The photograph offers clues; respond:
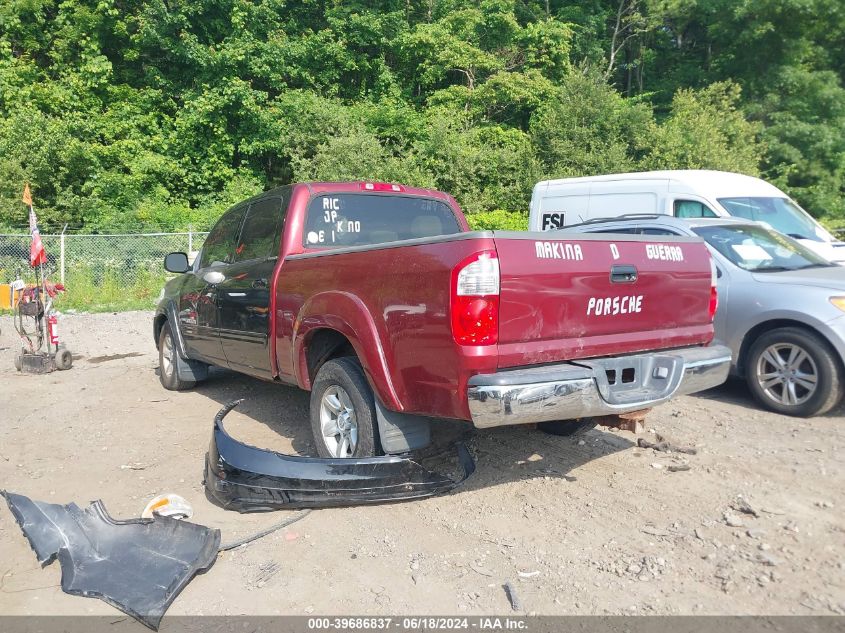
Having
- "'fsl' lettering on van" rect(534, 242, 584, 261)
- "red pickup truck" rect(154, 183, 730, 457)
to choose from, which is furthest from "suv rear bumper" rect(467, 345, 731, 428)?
"'fsl' lettering on van" rect(534, 242, 584, 261)

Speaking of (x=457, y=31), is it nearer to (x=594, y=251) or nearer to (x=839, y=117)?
(x=839, y=117)

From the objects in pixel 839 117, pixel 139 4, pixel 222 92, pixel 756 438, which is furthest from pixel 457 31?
pixel 756 438

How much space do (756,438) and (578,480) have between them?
1765 mm

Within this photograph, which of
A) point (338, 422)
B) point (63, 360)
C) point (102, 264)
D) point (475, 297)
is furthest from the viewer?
point (102, 264)

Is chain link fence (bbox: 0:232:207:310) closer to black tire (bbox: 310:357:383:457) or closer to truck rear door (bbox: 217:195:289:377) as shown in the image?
truck rear door (bbox: 217:195:289:377)

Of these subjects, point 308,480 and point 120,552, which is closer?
point 120,552

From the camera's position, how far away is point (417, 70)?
2770 cm

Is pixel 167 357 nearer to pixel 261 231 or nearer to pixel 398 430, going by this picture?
pixel 261 231

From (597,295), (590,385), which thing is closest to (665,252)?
(597,295)

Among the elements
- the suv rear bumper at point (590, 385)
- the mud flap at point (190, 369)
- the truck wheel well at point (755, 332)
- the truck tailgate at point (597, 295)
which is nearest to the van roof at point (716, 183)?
the truck wheel well at point (755, 332)

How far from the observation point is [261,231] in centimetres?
570

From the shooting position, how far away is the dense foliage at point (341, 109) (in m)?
22.2

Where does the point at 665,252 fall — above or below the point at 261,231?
below

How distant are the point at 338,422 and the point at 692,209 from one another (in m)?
7.23
